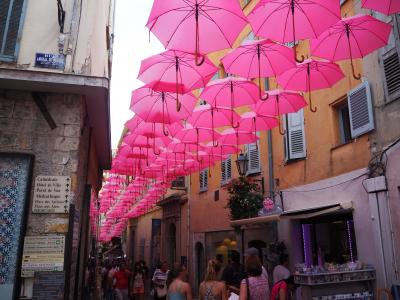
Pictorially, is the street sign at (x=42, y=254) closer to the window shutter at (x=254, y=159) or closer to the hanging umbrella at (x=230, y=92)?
the hanging umbrella at (x=230, y=92)

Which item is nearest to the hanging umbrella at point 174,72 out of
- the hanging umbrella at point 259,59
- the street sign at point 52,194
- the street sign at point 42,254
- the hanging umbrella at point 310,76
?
the hanging umbrella at point 259,59

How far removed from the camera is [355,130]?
29.8 feet

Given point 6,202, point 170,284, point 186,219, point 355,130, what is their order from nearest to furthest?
1. point 6,202
2. point 170,284
3. point 355,130
4. point 186,219

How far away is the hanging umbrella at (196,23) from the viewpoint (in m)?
6.43

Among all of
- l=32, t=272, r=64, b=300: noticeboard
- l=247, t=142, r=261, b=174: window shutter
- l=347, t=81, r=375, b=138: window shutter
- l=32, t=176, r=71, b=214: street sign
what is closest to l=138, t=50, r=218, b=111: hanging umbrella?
l=32, t=176, r=71, b=214: street sign

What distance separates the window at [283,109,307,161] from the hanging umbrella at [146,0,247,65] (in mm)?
5045

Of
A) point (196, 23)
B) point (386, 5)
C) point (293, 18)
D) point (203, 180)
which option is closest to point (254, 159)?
point (203, 180)

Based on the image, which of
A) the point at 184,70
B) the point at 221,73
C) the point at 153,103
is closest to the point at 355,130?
the point at 184,70

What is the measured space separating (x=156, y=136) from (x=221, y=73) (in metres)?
6.60

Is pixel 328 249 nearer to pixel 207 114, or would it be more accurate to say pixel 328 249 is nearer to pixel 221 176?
pixel 207 114

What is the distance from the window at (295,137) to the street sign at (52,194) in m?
7.22

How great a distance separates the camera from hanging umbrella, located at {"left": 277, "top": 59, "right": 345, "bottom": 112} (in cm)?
823

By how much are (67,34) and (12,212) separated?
2.96 meters

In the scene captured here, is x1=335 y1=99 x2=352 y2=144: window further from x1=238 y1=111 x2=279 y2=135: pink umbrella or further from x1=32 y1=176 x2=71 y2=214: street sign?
x1=32 y1=176 x2=71 y2=214: street sign
